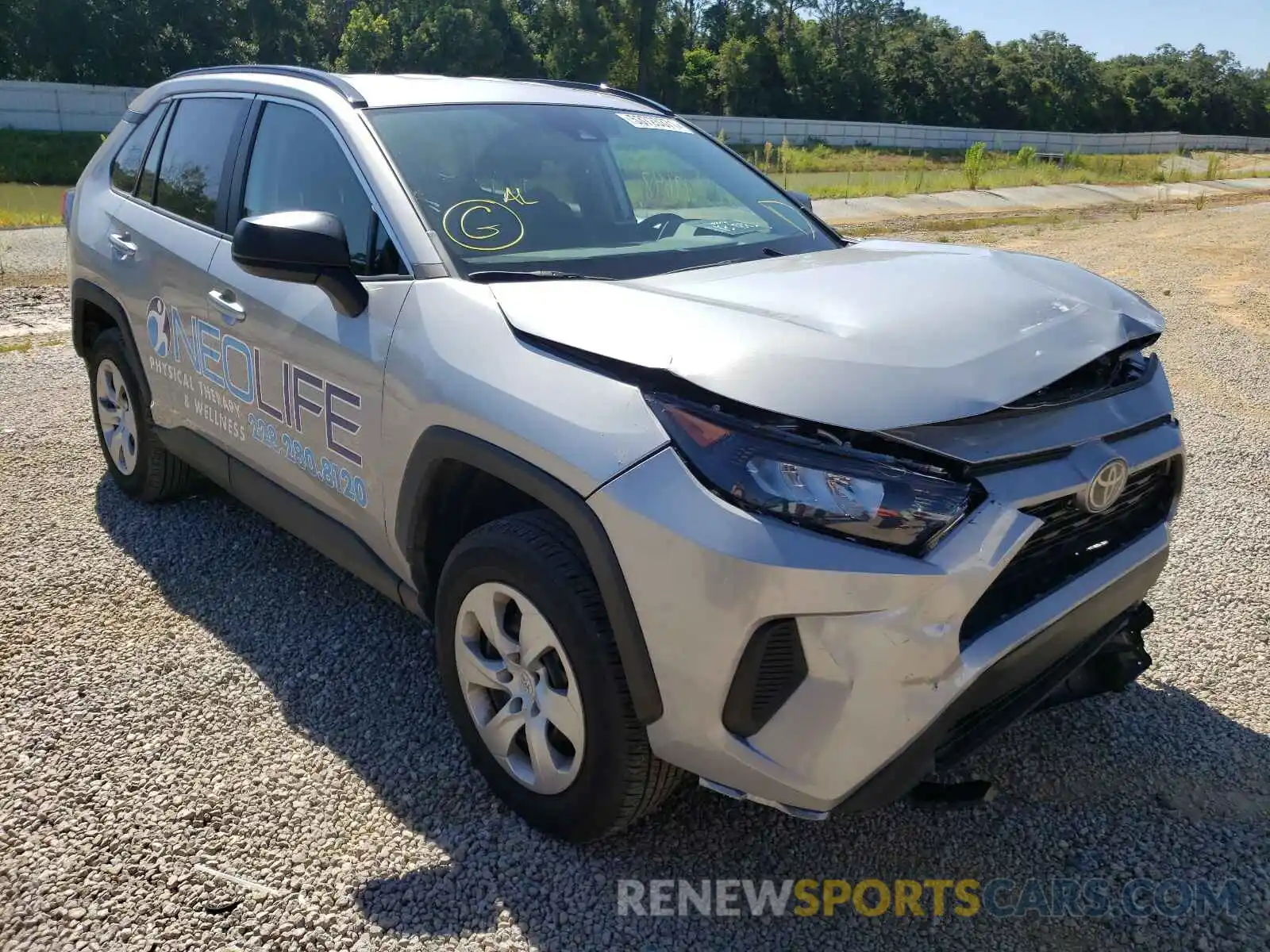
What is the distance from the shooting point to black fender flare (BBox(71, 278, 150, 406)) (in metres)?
4.15

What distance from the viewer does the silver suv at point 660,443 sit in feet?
6.41

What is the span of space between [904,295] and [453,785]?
1765mm

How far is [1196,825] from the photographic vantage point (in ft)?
8.61

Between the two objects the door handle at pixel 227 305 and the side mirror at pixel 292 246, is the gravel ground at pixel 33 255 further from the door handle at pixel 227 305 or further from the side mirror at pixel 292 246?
the side mirror at pixel 292 246

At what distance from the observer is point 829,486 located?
195 cm

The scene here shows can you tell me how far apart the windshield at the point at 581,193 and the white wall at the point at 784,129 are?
28.0m

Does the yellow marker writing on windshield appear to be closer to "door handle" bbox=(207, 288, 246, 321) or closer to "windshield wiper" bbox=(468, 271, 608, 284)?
"windshield wiper" bbox=(468, 271, 608, 284)

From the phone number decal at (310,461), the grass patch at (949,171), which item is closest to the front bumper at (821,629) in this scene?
the phone number decal at (310,461)

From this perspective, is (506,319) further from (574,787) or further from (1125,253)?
(1125,253)

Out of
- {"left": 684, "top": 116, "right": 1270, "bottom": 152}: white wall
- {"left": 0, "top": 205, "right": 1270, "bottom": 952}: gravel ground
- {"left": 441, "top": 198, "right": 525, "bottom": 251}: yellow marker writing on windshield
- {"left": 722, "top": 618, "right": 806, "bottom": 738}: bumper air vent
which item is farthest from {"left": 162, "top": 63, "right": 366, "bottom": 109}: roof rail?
{"left": 684, "top": 116, "right": 1270, "bottom": 152}: white wall

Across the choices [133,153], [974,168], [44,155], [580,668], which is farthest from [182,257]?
[44,155]

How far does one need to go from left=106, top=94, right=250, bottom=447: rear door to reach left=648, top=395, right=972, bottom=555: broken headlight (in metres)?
2.06

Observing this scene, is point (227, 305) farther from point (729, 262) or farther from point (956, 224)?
point (956, 224)

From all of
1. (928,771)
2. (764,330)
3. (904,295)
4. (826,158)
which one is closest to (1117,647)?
(928,771)
